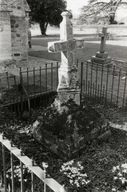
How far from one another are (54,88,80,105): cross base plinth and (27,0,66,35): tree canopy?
2531 centimetres

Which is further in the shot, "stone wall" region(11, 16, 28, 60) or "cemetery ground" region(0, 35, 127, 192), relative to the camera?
"stone wall" region(11, 16, 28, 60)

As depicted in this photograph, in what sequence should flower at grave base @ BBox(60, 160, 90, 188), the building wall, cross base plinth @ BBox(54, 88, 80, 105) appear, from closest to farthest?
flower at grave base @ BBox(60, 160, 90, 188)
cross base plinth @ BBox(54, 88, 80, 105)
the building wall

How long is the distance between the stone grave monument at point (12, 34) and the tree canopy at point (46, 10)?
58.1 ft

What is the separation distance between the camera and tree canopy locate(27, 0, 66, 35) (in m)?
28.7

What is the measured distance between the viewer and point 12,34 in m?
11.7

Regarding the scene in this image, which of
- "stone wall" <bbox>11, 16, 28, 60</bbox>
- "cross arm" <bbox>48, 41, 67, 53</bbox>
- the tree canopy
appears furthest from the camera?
the tree canopy

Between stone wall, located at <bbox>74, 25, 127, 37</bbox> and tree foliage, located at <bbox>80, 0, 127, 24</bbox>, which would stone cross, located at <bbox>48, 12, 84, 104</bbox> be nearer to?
tree foliage, located at <bbox>80, 0, 127, 24</bbox>

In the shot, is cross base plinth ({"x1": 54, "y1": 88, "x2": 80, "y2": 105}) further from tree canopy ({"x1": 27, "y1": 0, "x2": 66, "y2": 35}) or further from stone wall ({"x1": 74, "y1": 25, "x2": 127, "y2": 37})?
stone wall ({"x1": 74, "y1": 25, "x2": 127, "y2": 37})

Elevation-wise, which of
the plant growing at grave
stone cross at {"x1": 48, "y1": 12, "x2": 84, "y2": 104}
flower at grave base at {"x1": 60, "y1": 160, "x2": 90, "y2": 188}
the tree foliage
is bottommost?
flower at grave base at {"x1": 60, "y1": 160, "x2": 90, "y2": 188}

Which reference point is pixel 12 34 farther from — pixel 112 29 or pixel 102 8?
pixel 112 29

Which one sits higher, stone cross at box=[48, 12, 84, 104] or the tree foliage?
the tree foliage

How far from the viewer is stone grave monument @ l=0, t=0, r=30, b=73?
10633mm

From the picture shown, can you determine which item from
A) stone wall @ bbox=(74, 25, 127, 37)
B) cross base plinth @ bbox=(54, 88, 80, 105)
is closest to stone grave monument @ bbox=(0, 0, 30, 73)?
cross base plinth @ bbox=(54, 88, 80, 105)

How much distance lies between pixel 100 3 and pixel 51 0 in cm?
1355
